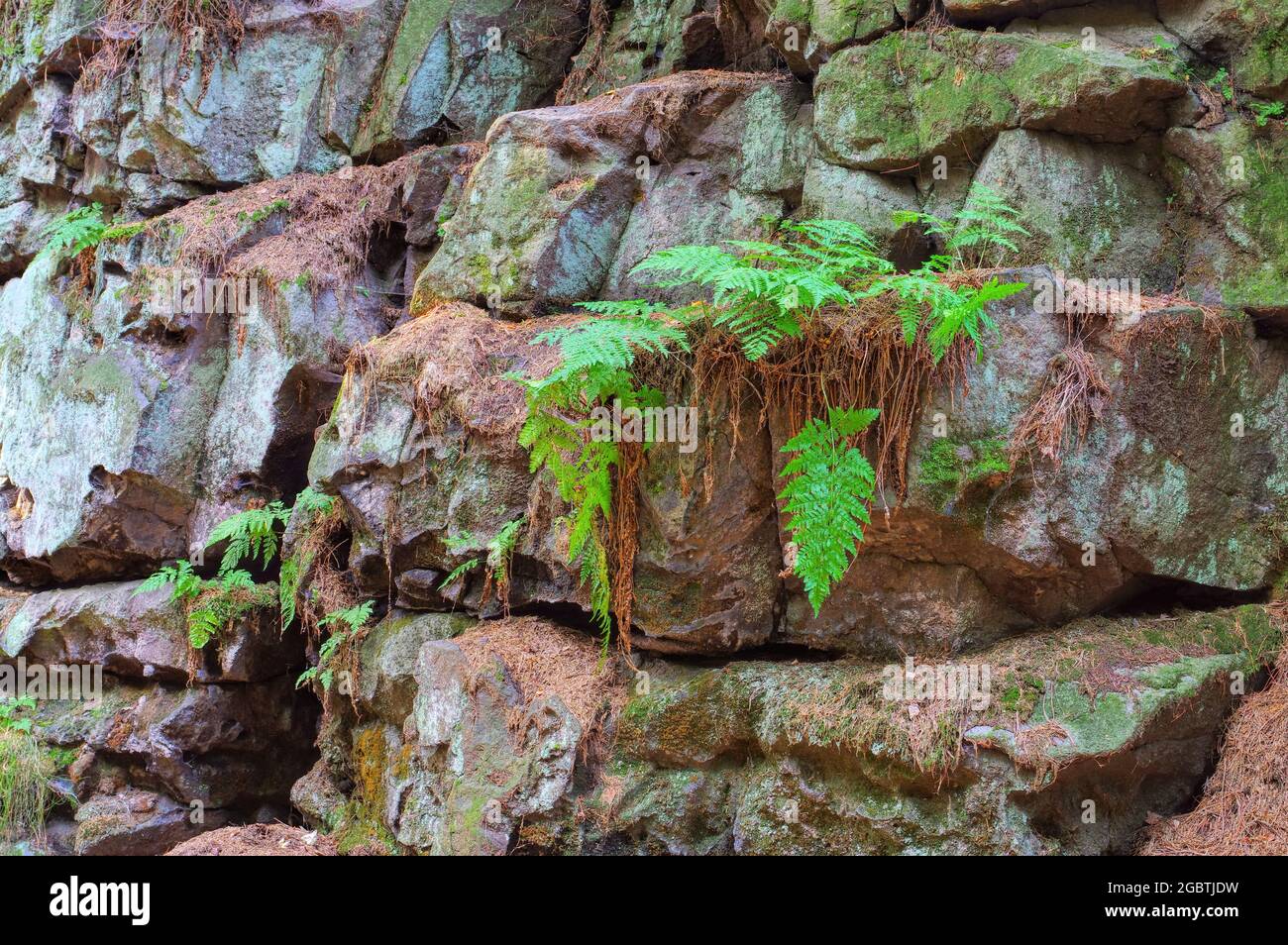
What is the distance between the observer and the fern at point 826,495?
4.57m

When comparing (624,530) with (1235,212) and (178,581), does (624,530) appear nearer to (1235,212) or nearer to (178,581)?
(1235,212)

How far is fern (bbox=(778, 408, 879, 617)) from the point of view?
457 cm

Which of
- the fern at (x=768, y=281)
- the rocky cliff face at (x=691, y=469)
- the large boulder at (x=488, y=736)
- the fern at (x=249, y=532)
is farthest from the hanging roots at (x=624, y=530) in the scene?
the fern at (x=249, y=532)

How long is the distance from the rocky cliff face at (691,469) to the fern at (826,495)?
0.84ft

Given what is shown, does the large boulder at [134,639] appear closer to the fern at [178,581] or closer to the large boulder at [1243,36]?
the fern at [178,581]

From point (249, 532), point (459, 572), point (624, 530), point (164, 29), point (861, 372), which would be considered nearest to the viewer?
point (861, 372)

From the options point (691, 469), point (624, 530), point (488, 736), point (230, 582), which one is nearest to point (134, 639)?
point (230, 582)

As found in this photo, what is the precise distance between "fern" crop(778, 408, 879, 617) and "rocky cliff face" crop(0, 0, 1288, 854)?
0.25 m

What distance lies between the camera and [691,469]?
5160 mm

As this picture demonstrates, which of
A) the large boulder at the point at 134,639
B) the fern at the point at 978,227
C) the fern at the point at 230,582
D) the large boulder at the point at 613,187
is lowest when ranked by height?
the large boulder at the point at 134,639

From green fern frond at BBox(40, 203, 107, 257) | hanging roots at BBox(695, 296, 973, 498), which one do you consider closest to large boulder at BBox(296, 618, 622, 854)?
hanging roots at BBox(695, 296, 973, 498)

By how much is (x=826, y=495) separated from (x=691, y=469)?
81cm
